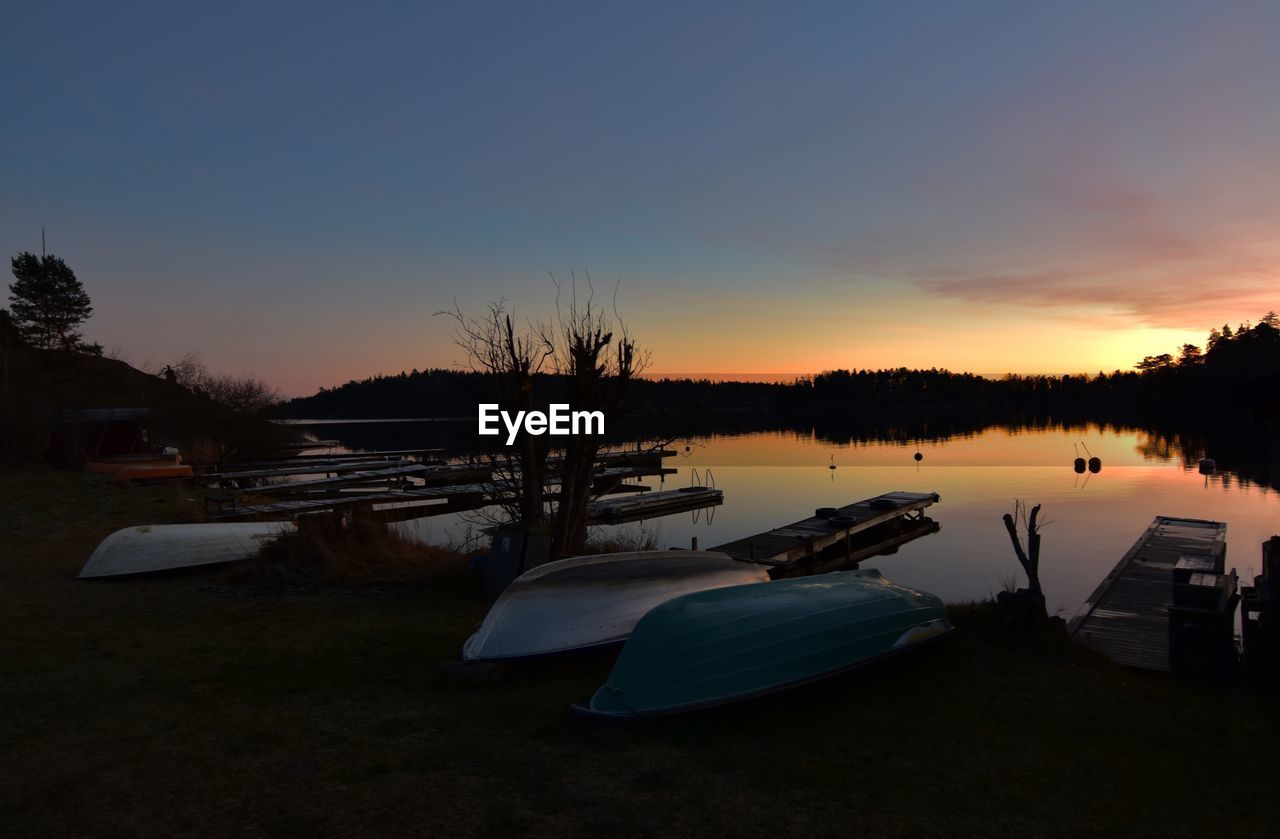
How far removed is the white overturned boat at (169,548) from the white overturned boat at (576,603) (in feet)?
21.8

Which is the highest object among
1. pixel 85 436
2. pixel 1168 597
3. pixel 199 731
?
Result: pixel 85 436

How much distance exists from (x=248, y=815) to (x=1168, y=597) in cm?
1321

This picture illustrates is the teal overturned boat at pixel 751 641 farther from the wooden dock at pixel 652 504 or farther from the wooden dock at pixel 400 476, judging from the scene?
the wooden dock at pixel 400 476

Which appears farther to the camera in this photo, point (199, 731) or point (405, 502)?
point (405, 502)

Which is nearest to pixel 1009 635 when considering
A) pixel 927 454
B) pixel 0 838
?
pixel 0 838

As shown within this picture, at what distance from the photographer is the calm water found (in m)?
19.3

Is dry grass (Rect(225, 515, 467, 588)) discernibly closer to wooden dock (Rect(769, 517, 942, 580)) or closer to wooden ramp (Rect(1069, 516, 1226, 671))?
wooden dock (Rect(769, 517, 942, 580))

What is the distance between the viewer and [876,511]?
23.6 m

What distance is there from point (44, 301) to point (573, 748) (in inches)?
2326

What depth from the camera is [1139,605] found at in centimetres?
1177

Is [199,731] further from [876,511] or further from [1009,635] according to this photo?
[876,511]

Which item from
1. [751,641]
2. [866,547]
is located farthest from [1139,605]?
[866,547]

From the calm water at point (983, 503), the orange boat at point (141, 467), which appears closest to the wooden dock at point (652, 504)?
the calm water at point (983, 503)

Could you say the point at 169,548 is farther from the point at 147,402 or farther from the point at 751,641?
the point at 147,402
